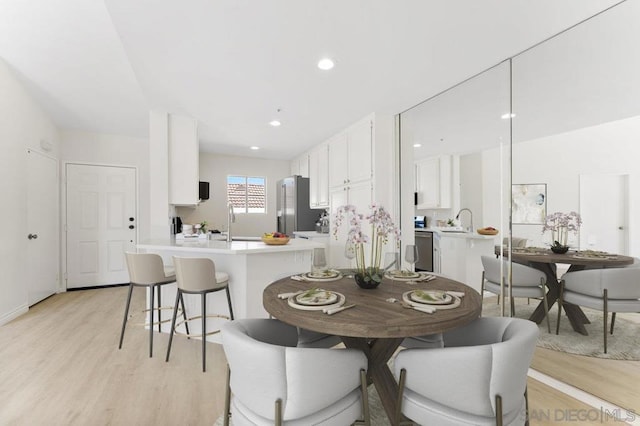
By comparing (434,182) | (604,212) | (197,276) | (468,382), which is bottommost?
(468,382)

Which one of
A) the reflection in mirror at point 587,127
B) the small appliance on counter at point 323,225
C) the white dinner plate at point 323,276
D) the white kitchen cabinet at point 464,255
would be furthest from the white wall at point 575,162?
the small appliance on counter at point 323,225

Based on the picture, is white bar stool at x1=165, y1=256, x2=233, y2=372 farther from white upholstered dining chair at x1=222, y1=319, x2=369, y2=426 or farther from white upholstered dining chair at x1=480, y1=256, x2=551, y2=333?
white upholstered dining chair at x1=480, y1=256, x2=551, y2=333

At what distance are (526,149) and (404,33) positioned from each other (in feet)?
4.49

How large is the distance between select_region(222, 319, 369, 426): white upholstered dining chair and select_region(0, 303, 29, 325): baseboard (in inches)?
148

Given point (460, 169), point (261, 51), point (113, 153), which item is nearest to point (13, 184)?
point (113, 153)

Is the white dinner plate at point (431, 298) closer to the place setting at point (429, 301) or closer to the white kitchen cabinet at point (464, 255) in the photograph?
the place setting at point (429, 301)

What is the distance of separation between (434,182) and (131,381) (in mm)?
3257

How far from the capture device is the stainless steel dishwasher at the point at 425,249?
3.40 metres

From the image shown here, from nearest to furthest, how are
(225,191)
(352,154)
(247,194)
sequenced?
(352,154) → (225,191) → (247,194)

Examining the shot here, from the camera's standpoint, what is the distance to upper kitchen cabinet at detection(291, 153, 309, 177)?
19.3 ft

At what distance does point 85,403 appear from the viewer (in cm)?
195

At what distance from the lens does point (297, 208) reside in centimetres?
561

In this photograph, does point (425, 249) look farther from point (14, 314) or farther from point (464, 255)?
point (14, 314)

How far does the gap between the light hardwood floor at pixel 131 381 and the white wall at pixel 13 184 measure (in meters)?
0.62
